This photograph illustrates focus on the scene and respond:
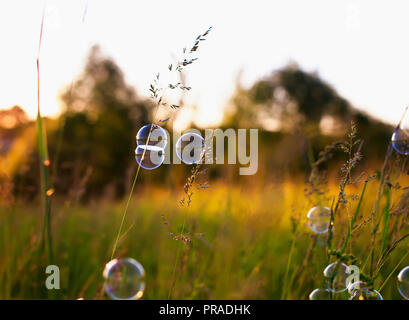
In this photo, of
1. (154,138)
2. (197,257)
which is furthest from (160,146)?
(197,257)

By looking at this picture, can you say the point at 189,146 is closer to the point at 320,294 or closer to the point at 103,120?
the point at 320,294

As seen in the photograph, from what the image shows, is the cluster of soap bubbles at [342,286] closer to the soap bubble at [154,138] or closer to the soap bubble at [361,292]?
the soap bubble at [361,292]

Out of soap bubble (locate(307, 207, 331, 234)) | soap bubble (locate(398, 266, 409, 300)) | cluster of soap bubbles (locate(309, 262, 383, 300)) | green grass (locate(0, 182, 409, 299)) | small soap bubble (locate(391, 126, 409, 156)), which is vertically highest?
small soap bubble (locate(391, 126, 409, 156))

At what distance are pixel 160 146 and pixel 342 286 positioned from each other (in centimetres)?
85

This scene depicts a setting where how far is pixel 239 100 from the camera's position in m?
19.8

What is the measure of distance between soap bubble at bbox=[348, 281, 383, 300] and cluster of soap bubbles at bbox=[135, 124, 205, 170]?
0.69 m

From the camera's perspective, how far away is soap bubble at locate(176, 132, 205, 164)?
55.9 inches

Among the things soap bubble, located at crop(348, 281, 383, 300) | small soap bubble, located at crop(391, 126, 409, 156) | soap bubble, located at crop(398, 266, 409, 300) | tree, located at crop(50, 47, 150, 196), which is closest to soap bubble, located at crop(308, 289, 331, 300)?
soap bubble, located at crop(348, 281, 383, 300)

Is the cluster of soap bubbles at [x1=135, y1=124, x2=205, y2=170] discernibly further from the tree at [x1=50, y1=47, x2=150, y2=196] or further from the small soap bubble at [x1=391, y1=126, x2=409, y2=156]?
the tree at [x1=50, y1=47, x2=150, y2=196]

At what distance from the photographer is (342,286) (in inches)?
47.2
